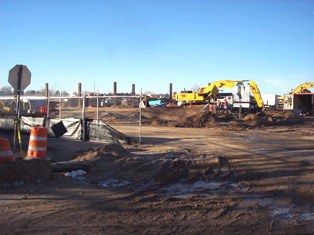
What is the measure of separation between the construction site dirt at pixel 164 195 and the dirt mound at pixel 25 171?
0.07 feet

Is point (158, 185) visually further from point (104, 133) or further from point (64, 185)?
point (104, 133)

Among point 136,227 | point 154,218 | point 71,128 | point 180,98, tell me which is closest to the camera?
point 136,227

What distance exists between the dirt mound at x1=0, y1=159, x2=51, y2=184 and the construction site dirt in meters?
0.02

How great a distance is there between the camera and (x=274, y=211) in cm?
626

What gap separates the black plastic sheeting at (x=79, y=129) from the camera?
14.9 metres

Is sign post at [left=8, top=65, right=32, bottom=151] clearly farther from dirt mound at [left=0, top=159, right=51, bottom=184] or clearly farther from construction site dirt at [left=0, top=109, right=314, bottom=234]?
dirt mound at [left=0, top=159, right=51, bottom=184]

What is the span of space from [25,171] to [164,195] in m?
2.94

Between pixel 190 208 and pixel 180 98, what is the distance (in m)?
30.5

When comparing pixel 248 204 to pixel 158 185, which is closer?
pixel 248 204

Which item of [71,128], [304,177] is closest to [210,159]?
[304,177]

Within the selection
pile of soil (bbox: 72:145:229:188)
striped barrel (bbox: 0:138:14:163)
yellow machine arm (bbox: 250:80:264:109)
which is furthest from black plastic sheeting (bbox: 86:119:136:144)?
yellow machine arm (bbox: 250:80:264:109)

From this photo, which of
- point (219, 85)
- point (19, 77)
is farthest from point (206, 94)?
point (19, 77)

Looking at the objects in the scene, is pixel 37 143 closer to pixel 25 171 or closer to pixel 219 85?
pixel 25 171

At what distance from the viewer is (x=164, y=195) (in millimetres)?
7230
